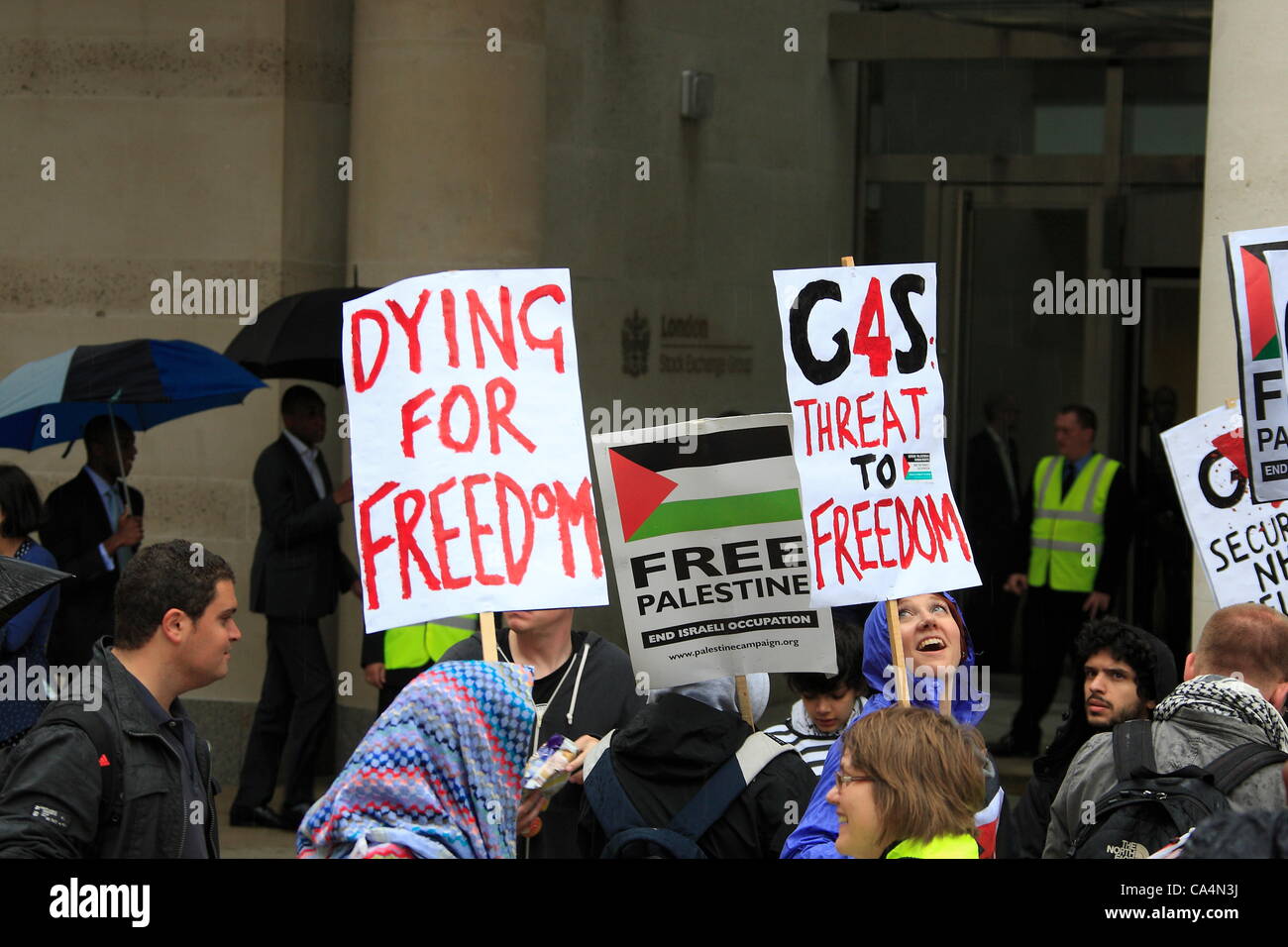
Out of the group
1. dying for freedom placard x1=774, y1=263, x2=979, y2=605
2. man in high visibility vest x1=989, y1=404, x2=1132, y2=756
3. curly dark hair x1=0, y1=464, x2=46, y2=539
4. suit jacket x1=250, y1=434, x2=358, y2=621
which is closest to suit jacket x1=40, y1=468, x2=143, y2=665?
suit jacket x1=250, y1=434, x2=358, y2=621

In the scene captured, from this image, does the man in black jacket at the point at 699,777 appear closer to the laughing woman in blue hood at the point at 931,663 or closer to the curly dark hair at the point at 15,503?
the laughing woman in blue hood at the point at 931,663

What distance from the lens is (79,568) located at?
28.9 ft

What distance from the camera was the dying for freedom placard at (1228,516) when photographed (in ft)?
20.0

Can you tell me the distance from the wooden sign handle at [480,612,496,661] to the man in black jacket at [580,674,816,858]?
1.41 ft

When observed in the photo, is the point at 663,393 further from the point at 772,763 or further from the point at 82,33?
the point at 772,763

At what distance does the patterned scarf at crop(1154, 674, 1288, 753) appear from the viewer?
424 cm

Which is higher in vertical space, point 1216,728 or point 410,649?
point 1216,728

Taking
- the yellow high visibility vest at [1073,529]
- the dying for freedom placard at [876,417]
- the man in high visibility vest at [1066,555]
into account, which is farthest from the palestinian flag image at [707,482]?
the yellow high visibility vest at [1073,529]

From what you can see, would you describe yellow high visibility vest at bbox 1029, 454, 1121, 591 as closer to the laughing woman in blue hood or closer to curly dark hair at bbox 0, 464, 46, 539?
the laughing woman in blue hood

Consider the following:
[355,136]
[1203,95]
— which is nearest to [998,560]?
[1203,95]

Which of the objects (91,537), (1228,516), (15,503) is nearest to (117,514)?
(91,537)

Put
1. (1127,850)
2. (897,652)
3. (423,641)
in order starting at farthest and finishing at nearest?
1. (423,641)
2. (897,652)
3. (1127,850)

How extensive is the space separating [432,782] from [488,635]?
2.63 feet

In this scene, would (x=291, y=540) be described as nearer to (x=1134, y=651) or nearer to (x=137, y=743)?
(x=1134, y=651)
